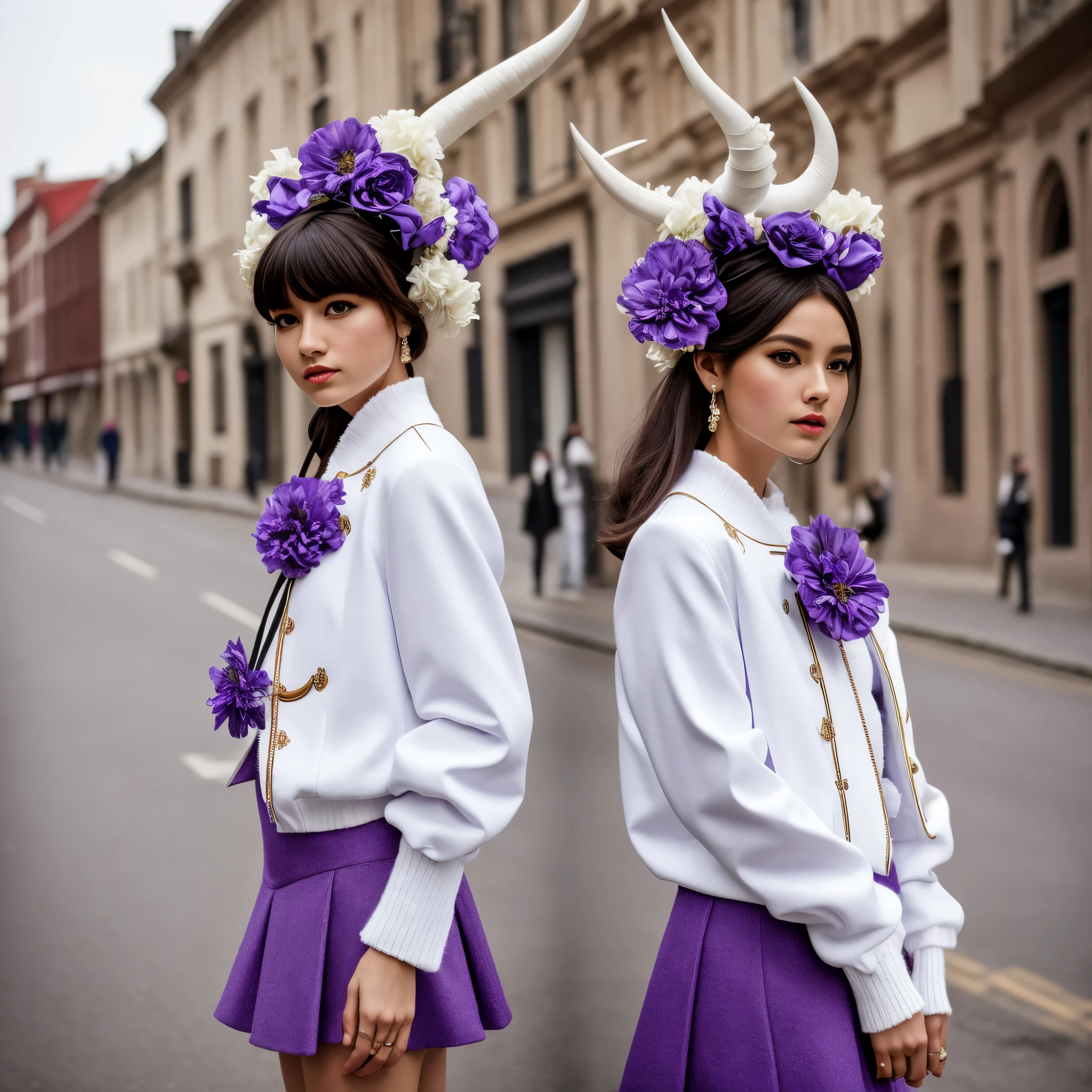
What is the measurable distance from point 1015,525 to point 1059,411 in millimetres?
742

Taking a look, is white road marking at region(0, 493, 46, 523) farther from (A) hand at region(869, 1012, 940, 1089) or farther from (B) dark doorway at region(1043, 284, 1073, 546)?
(B) dark doorway at region(1043, 284, 1073, 546)

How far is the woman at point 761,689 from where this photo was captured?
1.54 m

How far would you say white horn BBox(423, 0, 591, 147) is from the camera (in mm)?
1803

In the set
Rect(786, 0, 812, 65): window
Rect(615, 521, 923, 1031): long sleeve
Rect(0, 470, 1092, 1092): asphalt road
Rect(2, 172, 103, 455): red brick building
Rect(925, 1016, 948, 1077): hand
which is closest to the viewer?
Rect(615, 521, 923, 1031): long sleeve

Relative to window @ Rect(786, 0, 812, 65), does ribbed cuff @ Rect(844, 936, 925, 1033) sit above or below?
below

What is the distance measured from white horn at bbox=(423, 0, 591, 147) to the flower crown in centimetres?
4

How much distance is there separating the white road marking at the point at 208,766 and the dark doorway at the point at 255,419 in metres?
0.86

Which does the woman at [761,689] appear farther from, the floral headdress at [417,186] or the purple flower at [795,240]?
the floral headdress at [417,186]

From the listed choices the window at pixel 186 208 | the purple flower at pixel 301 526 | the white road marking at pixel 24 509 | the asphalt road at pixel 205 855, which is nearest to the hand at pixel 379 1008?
the purple flower at pixel 301 526

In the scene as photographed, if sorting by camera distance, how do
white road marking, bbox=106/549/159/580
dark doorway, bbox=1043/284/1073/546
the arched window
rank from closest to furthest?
white road marking, bbox=106/549/159/580 → dark doorway, bbox=1043/284/1073/546 → the arched window

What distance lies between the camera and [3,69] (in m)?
3.80

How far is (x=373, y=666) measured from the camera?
1.63 meters

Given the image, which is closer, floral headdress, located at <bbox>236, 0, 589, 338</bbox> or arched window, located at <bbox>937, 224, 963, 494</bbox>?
floral headdress, located at <bbox>236, 0, 589, 338</bbox>

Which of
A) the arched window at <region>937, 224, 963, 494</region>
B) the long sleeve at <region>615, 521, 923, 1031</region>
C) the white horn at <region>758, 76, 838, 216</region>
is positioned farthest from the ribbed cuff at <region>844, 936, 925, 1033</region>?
the arched window at <region>937, 224, 963, 494</region>
